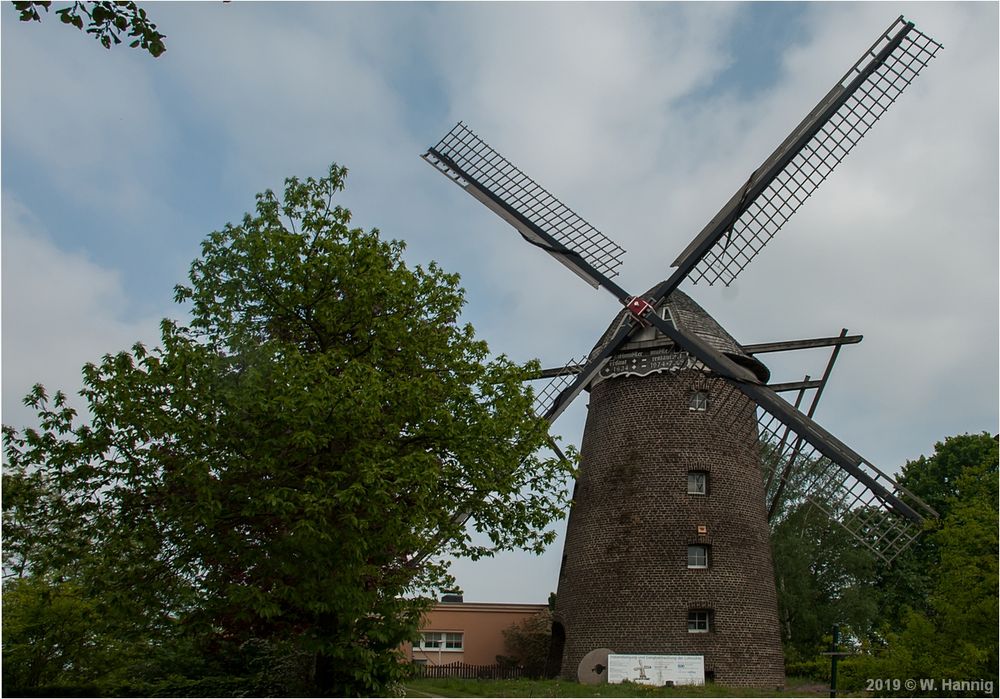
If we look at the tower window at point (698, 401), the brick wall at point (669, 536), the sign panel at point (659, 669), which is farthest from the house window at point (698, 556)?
the tower window at point (698, 401)

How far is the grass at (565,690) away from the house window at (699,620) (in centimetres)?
155

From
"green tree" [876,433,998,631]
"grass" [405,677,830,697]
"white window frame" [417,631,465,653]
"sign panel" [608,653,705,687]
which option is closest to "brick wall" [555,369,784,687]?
"sign panel" [608,653,705,687]

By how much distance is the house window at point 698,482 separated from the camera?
28484 millimetres

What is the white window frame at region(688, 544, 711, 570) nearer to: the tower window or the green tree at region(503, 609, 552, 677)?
the tower window

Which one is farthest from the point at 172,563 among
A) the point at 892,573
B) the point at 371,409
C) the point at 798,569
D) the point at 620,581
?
the point at 892,573

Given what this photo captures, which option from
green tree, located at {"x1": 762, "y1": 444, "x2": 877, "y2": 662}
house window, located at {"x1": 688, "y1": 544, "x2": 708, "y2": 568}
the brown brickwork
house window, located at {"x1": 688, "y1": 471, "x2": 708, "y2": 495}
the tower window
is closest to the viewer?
the brown brickwork

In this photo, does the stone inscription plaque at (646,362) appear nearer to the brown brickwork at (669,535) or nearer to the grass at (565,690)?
the brown brickwork at (669,535)

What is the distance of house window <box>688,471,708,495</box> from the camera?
2848 cm

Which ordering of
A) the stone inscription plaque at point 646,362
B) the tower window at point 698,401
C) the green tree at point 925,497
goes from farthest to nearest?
the green tree at point 925,497, the stone inscription plaque at point 646,362, the tower window at point 698,401

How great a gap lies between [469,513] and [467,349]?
10.8ft

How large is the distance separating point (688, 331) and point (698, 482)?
467 centimetres

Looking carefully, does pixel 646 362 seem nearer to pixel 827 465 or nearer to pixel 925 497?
pixel 827 465

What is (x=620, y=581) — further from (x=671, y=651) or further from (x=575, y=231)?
(x=575, y=231)

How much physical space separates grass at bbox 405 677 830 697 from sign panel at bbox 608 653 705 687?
0.35 m
